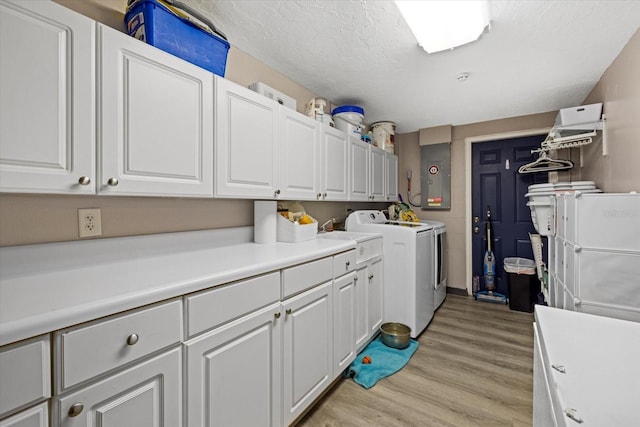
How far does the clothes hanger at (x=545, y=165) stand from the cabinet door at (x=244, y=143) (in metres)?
3.00

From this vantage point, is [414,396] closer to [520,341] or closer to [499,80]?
[520,341]

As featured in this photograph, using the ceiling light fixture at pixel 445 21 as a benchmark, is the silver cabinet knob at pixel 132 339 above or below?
below

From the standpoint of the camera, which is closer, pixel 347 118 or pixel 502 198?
pixel 347 118

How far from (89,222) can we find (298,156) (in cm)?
128

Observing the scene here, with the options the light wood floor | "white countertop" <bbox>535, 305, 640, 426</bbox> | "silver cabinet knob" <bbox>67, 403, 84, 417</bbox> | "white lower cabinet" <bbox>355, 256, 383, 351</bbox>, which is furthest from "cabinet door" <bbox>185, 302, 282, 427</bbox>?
"white countertop" <bbox>535, 305, 640, 426</bbox>

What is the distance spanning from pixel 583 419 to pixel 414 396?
1.45 m

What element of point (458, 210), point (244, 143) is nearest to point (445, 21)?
point (244, 143)

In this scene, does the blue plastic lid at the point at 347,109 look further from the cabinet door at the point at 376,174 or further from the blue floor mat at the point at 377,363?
the blue floor mat at the point at 377,363

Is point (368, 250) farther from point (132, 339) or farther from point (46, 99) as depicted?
point (46, 99)

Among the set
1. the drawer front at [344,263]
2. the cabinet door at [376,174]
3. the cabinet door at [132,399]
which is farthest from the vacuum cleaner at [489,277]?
the cabinet door at [132,399]

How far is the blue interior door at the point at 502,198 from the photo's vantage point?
11.1 ft

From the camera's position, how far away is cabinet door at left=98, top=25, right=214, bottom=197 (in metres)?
1.06

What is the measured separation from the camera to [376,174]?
3.19 meters

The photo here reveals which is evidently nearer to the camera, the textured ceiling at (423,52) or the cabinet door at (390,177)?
the textured ceiling at (423,52)
